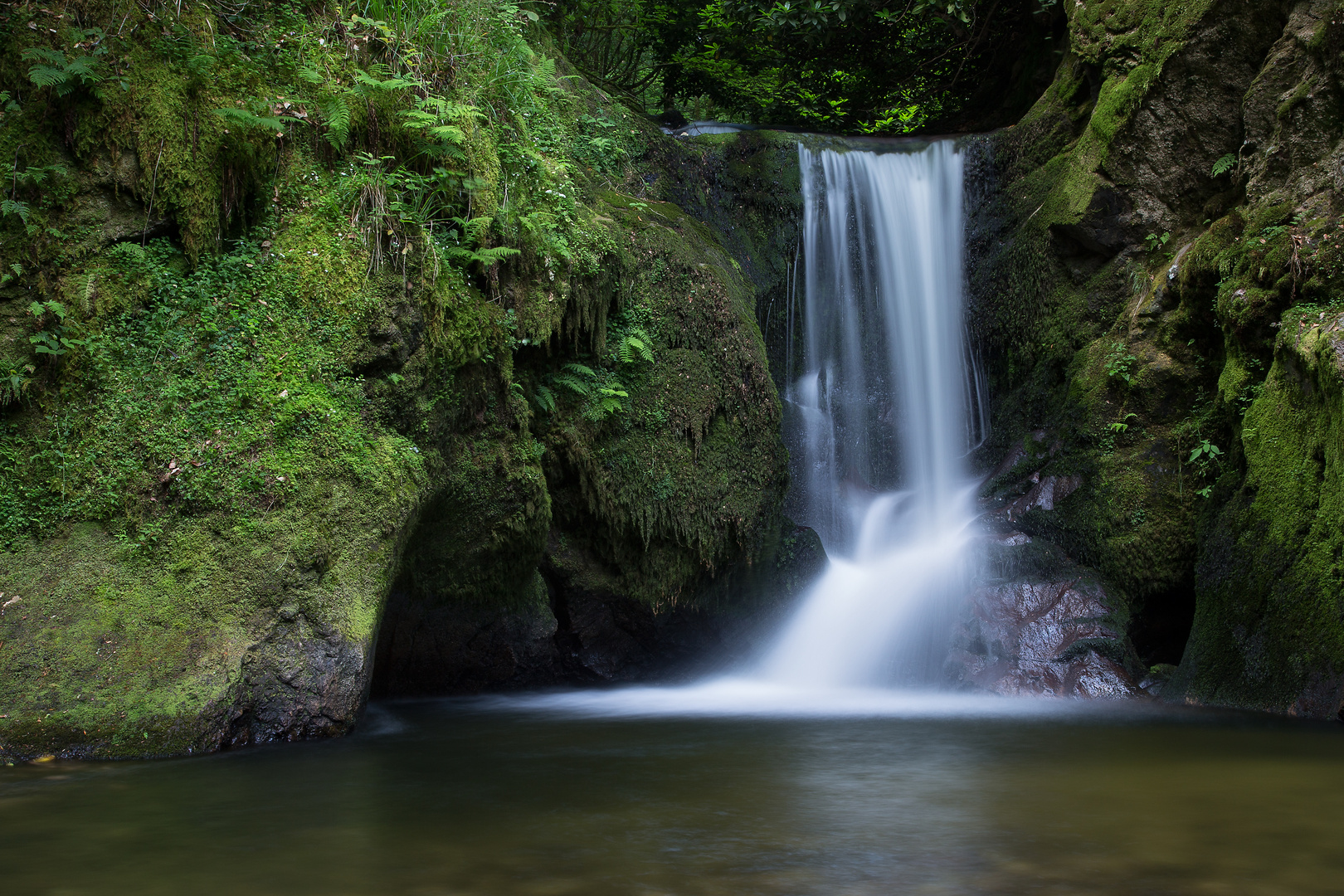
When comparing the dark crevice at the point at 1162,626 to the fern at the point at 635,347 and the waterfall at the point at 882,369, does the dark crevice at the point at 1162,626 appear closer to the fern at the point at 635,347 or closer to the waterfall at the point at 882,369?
the waterfall at the point at 882,369

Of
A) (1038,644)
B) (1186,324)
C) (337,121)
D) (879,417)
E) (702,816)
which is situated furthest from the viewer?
(879,417)

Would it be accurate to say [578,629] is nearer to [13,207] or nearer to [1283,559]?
[13,207]

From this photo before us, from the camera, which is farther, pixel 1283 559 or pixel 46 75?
pixel 1283 559

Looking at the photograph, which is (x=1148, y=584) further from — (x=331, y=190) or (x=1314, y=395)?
(x=331, y=190)

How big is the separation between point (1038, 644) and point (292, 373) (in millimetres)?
6450

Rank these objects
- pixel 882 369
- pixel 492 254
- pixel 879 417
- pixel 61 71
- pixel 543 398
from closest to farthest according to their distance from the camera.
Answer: pixel 61 71
pixel 492 254
pixel 543 398
pixel 879 417
pixel 882 369

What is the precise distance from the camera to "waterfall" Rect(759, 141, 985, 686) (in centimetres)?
969

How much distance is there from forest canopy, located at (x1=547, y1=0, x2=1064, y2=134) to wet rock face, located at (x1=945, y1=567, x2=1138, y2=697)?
23.7 feet

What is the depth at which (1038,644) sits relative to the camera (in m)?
7.90

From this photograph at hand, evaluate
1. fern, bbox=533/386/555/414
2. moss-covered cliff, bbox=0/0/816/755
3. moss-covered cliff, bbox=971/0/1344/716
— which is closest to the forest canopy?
moss-covered cliff, bbox=971/0/1344/716

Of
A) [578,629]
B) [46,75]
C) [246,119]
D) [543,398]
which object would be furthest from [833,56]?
[46,75]

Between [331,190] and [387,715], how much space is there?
12.5 ft

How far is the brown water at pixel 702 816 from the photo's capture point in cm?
302

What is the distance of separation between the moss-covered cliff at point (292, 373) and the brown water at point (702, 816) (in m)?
0.68
